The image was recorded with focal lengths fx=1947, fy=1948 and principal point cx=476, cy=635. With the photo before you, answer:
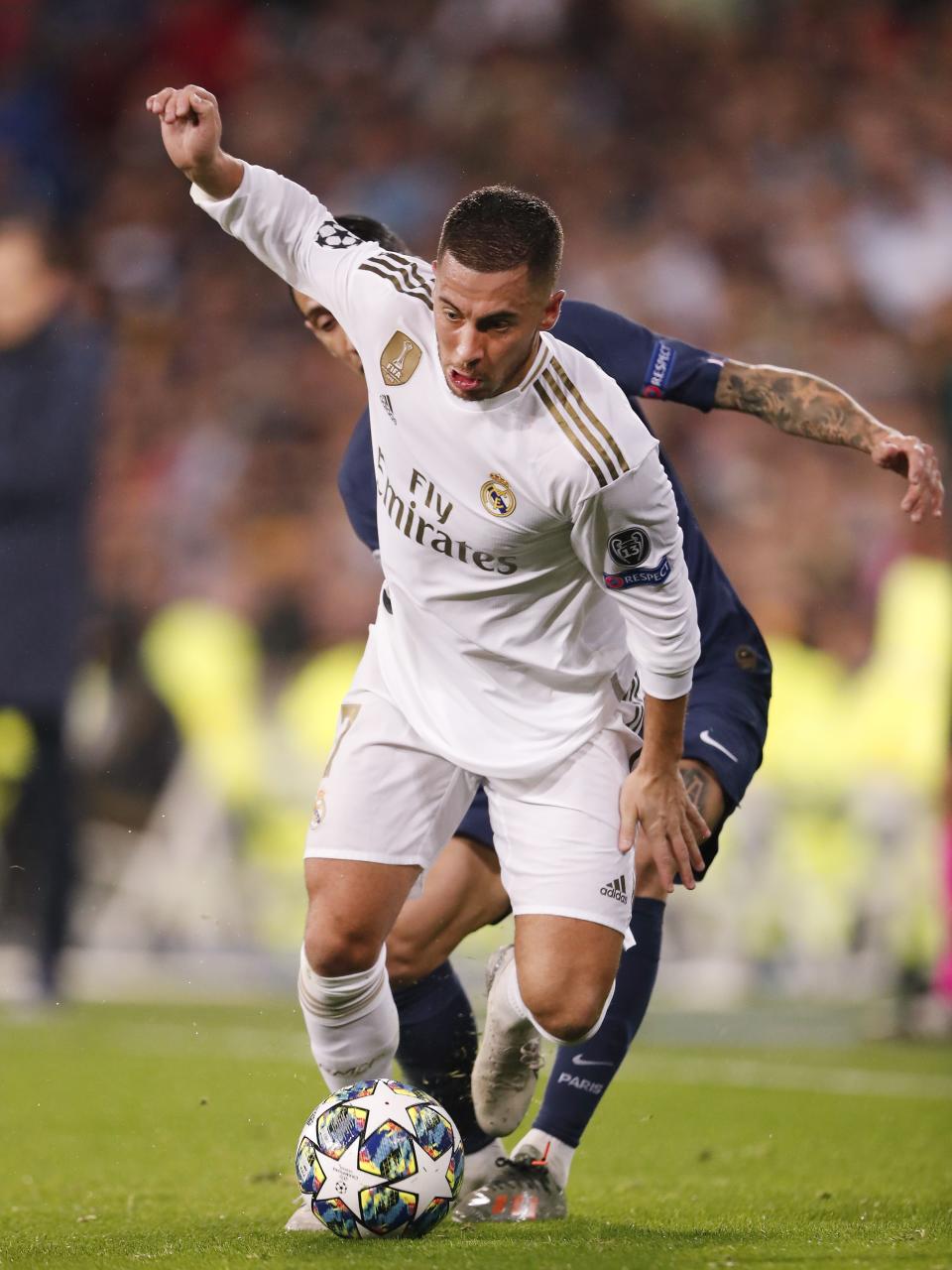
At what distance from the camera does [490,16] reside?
1354cm

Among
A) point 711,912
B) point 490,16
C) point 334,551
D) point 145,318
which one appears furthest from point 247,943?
point 490,16

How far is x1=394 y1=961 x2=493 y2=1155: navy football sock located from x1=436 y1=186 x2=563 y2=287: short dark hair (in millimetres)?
1673

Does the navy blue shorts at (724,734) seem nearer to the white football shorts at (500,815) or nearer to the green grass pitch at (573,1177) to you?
the white football shorts at (500,815)

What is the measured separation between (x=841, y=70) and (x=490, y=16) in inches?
96.4

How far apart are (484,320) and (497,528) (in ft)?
1.39

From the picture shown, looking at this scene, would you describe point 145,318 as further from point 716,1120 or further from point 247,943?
point 716,1120

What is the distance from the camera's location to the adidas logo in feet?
13.0

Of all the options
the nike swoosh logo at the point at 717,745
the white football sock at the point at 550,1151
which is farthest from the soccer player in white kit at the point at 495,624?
the nike swoosh logo at the point at 717,745

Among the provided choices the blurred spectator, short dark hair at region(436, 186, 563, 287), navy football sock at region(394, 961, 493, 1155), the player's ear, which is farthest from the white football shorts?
the blurred spectator

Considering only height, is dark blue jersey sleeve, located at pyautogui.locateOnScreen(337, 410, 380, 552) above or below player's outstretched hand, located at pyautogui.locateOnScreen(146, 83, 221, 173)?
below

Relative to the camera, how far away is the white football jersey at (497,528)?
11.9 feet

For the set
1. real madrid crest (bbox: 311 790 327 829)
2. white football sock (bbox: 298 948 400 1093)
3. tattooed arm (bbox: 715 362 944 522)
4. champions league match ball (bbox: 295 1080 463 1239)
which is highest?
tattooed arm (bbox: 715 362 944 522)

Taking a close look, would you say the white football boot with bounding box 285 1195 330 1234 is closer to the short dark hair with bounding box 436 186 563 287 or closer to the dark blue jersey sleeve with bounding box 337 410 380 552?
the dark blue jersey sleeve with bounding box 337 410 380 552

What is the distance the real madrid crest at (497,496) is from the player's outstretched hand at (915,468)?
70cm
